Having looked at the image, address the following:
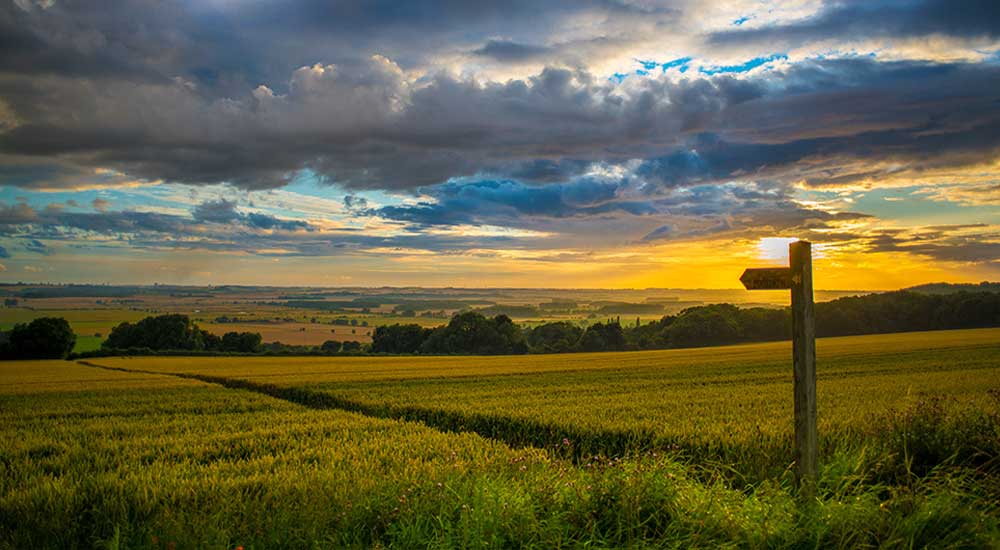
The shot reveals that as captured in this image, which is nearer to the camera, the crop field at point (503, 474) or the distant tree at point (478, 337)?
the crop field at point (503, 474)

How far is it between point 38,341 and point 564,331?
72.6 metres

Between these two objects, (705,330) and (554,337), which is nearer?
(705,330)

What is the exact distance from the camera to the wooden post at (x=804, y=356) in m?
7.54

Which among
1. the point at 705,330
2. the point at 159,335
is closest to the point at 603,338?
the point at 705,330

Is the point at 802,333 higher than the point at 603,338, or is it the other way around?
the point at 802,333

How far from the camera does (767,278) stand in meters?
7.60

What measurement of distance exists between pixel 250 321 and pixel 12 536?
114 m

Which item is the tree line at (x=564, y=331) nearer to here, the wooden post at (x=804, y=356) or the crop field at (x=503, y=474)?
the crop field at (x=503, y=474)

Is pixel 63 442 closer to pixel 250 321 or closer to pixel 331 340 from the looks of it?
pixel 331 340

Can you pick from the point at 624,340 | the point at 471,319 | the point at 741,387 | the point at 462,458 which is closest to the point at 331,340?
the point at 471,319

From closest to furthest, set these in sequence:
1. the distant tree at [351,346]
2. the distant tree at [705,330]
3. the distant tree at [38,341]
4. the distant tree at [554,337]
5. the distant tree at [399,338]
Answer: the distant tree at [38,341]
the distant tree at [705,330]
the distant tree at [351,346]
the distant tree at [554,337]
the distant tree at [399,338]

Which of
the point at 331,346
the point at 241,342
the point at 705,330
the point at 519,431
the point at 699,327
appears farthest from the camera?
the point at 331,346

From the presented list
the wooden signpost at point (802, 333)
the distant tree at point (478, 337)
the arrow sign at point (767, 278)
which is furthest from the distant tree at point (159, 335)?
the wooden signpost at point (802, 333)

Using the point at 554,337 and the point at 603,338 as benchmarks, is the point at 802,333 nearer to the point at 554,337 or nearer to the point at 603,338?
the point at 603,338
